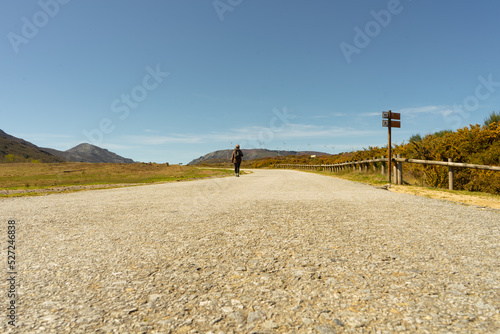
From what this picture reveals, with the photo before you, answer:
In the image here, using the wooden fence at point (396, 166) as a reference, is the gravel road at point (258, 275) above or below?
below

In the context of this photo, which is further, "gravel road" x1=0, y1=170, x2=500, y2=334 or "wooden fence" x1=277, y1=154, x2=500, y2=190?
"wooden fence" x1=277, y1=154, x2=500, y2=190

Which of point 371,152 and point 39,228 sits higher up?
point 371,152

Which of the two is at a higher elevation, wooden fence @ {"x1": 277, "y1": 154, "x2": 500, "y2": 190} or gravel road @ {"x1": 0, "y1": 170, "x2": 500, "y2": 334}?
wooden fence @ {"x1": 277, "y1": 154, "x2": 500, "y2": 190}

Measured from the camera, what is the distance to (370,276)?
8.79 feet

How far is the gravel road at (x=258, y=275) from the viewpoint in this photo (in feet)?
6.51

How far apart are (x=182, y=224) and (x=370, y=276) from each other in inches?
123

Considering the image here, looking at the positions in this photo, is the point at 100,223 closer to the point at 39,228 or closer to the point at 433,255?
the point at 39,228

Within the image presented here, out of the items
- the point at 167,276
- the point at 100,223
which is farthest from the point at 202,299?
the point at 100,223

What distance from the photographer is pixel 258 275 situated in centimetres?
273

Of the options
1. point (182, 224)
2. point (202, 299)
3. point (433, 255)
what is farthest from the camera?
point (182, 224)

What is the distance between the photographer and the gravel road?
1.98 metres

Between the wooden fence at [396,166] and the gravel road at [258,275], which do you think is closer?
the gravel road at [258,275]

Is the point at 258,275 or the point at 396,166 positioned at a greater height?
the point at 396,166

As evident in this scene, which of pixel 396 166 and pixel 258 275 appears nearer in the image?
pixel 258 275
